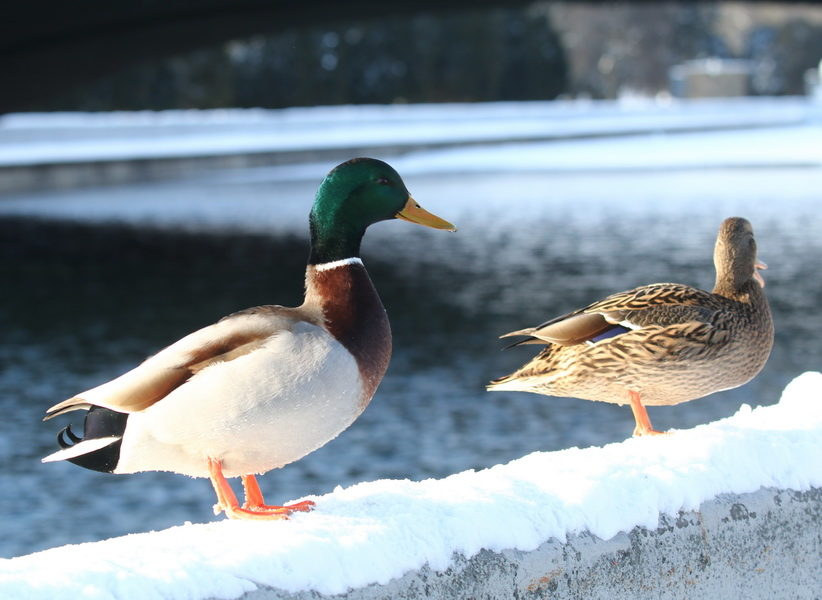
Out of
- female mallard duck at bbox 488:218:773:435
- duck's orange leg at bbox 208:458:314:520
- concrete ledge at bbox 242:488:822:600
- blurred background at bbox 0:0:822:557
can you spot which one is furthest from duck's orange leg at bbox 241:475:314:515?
blurred background at bbox 0:0:822:557

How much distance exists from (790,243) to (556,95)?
36.7 m

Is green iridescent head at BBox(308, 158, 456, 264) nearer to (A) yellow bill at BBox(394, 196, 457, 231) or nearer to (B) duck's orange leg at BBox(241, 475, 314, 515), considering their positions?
(A) yellow bill at BBox(394, 196, 457, 231)

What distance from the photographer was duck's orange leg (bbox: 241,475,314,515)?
2973mm

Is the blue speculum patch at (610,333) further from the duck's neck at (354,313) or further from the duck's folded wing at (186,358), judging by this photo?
the duck's folded wing at (186,358)

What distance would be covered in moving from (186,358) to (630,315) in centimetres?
142

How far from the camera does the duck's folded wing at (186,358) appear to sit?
9.57 ft

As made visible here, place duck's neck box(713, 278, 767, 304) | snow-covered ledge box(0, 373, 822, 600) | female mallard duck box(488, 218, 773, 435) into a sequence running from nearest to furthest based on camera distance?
snow-covered ledge box(0, 373, 822, 600) < female mallard duck box(488, 218, 773, 435) < duck's neck box(713, 278, 767, 304)

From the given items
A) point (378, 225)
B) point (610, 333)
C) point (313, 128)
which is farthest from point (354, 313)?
point (313, 128)

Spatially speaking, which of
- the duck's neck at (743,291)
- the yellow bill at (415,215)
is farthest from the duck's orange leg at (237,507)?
the duck's neck at (743,291)

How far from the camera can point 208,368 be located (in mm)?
2967

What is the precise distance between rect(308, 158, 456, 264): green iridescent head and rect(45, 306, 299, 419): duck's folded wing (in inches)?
7.6

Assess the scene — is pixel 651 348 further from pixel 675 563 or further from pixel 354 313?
pixel 354 313

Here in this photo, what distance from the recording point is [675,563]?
3.04 m

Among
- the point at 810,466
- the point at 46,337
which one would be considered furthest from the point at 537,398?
the point at 810,466
